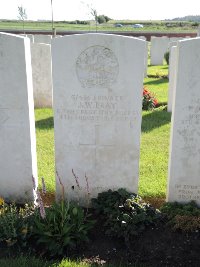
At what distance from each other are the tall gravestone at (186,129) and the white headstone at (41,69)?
18.3 ft

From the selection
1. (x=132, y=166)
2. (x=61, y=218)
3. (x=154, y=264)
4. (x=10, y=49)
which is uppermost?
(x=10, y=49)

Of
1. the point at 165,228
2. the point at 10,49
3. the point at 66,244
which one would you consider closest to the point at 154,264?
the point at 165,228

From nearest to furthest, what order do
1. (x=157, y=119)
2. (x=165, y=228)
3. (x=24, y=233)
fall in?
(x=24, y=233) < (x=165, y=228) < (x=157, y=119)

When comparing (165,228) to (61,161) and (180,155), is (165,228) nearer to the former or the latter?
(180,155)

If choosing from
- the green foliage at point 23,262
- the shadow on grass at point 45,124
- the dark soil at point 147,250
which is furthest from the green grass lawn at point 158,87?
the green foliage at point 23,262

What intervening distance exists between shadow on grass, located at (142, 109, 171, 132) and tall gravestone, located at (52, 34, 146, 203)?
10.3ft

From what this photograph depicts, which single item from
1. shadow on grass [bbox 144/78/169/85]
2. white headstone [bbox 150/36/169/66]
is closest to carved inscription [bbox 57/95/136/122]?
shadow on grass [bbox 144/78/169/85]

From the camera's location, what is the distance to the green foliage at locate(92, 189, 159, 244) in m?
3.68

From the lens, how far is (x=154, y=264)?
131 inches

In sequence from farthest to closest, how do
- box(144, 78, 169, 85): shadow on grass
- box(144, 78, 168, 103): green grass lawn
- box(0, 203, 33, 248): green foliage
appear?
box(144, 78, 169, 85): shadow on grass → box(144, 78, 168, 103): green grass lawn → box(0, 203, 33, 248): green foliage

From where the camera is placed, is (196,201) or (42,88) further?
(42,88)

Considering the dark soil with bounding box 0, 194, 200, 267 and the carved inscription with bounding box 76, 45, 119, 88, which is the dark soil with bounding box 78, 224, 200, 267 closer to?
the dark soil with bounding box 0, 194, 200, 267

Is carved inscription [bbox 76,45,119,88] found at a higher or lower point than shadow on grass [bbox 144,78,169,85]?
higher

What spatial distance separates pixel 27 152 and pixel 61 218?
1.01m
